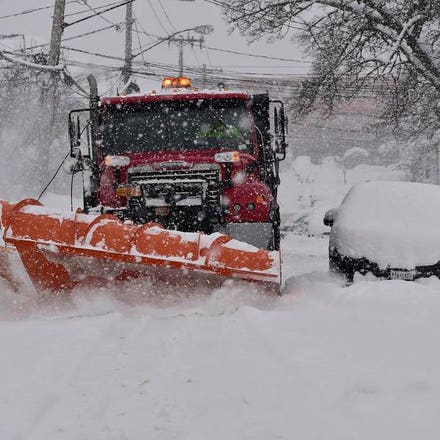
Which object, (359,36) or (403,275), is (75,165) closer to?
(403,275)

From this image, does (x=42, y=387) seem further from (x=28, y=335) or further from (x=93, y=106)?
(x=93, y=106)

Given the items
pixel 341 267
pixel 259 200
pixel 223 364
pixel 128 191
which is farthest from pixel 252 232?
pixel 223 364

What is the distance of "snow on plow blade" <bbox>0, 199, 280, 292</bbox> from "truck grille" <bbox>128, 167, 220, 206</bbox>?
1519 mm

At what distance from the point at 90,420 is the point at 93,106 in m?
5.47

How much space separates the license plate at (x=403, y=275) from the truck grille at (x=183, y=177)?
210cm

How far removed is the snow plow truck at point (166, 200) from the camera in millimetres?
5070

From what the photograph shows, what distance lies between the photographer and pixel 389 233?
6.65 m

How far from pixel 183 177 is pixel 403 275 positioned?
267 centimetres

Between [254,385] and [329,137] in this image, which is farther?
[329,137]

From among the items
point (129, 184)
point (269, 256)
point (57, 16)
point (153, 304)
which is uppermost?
point (57, 16)

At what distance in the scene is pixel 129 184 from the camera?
6.83m

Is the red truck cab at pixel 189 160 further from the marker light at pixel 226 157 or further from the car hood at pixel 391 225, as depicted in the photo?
the car hood at pixel 391 225

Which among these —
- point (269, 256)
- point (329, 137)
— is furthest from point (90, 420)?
point (329, 137)

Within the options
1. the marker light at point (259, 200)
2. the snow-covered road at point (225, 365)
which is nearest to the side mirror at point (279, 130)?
the marker light at point (259, 200)
